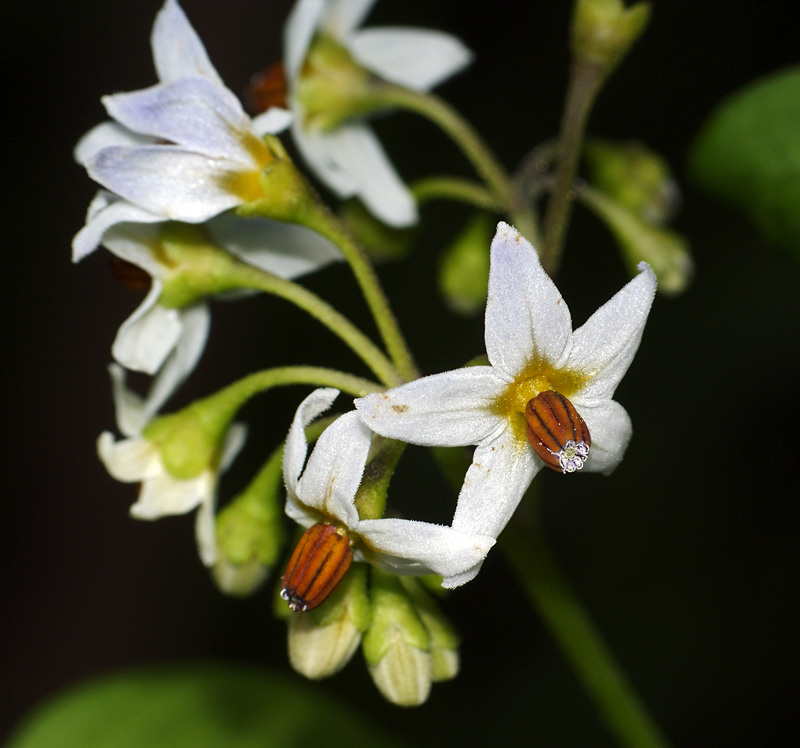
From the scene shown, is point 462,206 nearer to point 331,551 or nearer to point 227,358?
point 227,358

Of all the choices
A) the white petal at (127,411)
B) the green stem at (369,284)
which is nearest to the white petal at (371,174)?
the green stem at (369,284)

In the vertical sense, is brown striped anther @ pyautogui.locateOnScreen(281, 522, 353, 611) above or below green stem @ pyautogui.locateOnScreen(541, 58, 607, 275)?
below

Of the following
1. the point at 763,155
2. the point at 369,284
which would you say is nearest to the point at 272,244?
the point at 369,284

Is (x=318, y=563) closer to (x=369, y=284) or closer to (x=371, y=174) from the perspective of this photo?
(x=369, y=284)

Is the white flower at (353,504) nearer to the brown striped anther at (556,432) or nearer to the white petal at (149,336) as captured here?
the brown striped anther at (556,432)

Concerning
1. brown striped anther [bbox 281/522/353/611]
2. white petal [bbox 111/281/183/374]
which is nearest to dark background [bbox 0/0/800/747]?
white petal [bbox 111/281/183/374]

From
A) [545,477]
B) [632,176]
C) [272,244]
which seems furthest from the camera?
[545,477]

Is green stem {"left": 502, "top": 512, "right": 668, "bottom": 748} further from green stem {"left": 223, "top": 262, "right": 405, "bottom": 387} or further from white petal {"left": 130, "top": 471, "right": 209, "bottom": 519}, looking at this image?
white petal {"left": 130, "top": 471, "right": 209, "bottom": 519}
